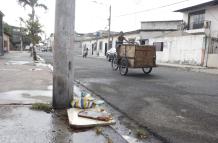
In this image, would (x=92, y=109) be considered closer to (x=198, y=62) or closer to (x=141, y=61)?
(x=141, y=61)

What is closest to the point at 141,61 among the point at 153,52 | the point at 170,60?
the point at 153,52

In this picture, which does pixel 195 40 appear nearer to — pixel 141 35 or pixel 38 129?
pixel 141 35

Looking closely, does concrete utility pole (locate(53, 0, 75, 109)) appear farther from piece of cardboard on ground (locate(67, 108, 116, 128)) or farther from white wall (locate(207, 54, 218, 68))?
white wall (locate(207, 54, 218, 68))

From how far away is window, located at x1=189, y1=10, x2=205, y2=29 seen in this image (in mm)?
26281

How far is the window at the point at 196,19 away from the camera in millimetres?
26281

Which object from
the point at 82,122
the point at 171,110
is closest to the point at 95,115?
the point at 82,122

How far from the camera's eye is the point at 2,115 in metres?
4.57

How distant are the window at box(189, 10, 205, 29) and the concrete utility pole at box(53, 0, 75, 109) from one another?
24.2m

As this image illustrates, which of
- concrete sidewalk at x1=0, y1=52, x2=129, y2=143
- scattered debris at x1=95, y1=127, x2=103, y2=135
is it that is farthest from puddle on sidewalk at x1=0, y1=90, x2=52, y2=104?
scattered debris at x1=95, y1=127, x2=103, y2=135

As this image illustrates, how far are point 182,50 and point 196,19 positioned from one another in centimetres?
581

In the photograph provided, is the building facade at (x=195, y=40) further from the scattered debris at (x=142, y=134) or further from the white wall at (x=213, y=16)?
the scattered debris at (x=142, y=134)

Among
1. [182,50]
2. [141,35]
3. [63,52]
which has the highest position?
[141,35]

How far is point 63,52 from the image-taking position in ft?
16.6

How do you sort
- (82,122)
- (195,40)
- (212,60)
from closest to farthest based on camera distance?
(82,122) → (212,60) → (195,40)
